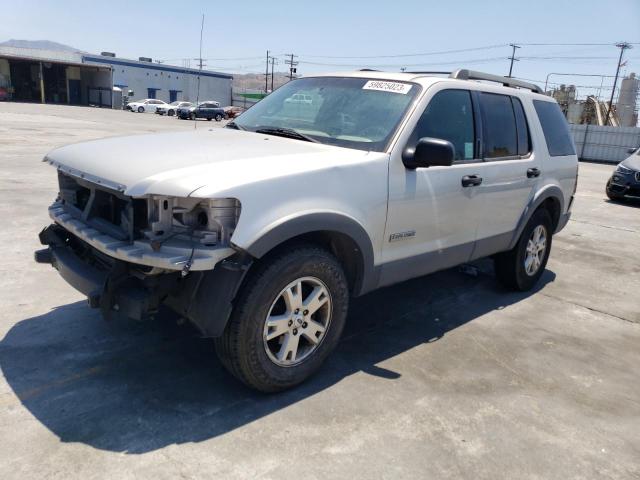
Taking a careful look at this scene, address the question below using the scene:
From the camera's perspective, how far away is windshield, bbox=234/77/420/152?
373 centimetres

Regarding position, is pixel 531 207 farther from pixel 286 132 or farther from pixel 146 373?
pixel 146 373

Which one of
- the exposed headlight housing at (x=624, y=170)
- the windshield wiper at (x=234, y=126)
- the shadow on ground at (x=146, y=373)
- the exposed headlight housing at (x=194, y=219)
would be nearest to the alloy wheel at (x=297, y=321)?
the shadow on ground at (x=146, y=373)

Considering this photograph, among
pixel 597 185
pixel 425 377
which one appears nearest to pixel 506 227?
pixel 425 377

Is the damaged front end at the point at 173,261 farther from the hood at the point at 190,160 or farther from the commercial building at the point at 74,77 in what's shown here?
the commercial building at the point at 74,77

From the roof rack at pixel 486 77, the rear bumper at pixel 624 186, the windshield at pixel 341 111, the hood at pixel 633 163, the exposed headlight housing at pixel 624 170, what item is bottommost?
the rear bumper at pixel 624 186

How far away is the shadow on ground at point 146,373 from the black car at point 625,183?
9710 mm

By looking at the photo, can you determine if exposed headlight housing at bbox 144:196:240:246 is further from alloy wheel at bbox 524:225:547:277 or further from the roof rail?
alloy wheel at bbox 524:225:547:277

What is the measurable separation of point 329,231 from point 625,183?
11.5 metres

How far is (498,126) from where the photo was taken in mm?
4684

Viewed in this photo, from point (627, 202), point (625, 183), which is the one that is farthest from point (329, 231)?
point (627, 202)

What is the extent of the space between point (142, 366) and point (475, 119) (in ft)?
10.2

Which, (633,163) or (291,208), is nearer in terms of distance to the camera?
(291,208)

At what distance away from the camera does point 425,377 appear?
3695 millimetres

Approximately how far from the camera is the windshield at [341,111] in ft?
12.2
